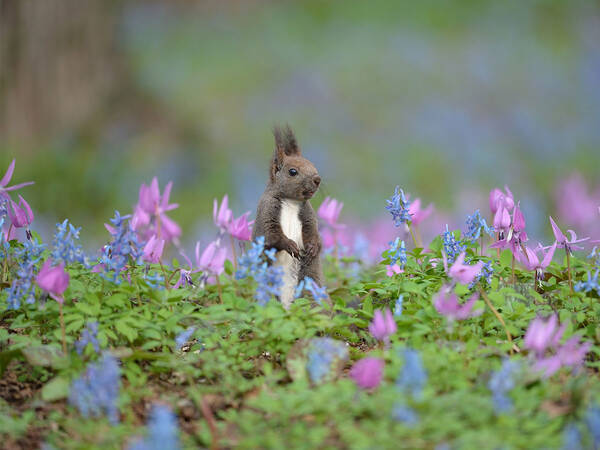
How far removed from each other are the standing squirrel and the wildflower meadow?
10.2 inches

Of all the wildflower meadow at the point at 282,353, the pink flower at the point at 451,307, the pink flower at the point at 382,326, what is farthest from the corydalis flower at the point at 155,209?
the pink flower at the point at 451,307

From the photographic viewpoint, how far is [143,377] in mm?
2496

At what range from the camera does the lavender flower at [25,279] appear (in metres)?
2.62

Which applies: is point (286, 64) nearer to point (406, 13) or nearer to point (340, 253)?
point (406, 13)

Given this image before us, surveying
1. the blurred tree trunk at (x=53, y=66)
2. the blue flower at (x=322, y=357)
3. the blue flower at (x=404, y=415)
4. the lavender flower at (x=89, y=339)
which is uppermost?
the blurred tree trunk at (x=53, y=66)

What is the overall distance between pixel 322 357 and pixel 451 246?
928mm

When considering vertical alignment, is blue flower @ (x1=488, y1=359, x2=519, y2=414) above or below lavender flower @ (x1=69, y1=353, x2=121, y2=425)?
below

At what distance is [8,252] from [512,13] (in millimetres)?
14271

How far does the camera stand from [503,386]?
209 cm

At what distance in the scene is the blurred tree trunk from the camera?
9.71 metres

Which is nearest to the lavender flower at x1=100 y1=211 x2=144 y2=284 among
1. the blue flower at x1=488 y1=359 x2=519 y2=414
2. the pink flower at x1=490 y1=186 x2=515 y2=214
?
the blue flower at x1=488 y1=359 x2=519 y2=414

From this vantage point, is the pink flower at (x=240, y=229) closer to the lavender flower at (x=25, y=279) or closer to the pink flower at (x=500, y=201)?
the lavender flower at (x=25, y=279)

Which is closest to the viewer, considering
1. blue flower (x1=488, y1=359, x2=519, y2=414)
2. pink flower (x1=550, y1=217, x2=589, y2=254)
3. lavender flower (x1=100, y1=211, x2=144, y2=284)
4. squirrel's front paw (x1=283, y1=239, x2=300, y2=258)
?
blue flower (x1=488, y1=359, x2=519, y2=414)

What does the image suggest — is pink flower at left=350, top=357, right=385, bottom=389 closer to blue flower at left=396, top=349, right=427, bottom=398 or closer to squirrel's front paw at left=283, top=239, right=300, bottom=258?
blue flower at left=396, top=349, right=427, bottom=398
